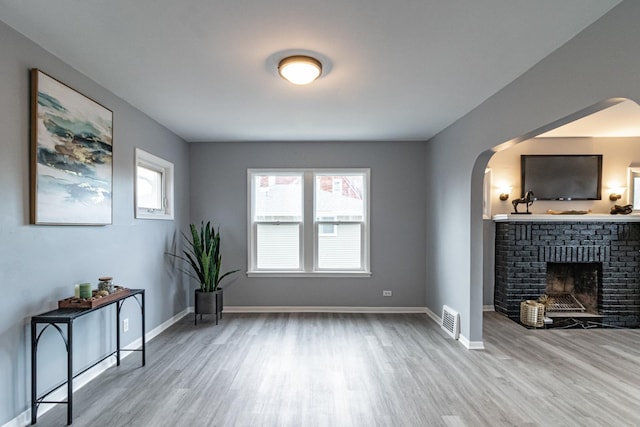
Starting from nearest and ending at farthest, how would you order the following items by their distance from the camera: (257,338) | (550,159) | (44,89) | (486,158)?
(44,89) → (486,158) → (257,338) → (550,159)

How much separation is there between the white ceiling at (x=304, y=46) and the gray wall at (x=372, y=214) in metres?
1.45

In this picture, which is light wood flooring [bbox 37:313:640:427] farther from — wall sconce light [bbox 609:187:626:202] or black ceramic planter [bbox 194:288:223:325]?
wall sconce light [bbox 609:187:626:202]

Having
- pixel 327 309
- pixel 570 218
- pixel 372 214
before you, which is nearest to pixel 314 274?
pixel 327 309

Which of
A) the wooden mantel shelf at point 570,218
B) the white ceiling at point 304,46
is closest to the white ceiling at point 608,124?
→ the wooden mantel shelf at point 570,218

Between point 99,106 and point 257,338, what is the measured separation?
286 cm

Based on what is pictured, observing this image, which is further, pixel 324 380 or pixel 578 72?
pixel 324 380

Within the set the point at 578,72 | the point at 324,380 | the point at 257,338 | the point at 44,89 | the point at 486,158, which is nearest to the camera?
the point at 578,72

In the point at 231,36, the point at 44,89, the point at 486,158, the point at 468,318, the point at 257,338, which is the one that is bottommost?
the point at 257,338

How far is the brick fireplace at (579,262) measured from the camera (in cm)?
484

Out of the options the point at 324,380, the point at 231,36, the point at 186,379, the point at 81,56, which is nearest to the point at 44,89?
the point at 81,56

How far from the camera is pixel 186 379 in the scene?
2.98 metres

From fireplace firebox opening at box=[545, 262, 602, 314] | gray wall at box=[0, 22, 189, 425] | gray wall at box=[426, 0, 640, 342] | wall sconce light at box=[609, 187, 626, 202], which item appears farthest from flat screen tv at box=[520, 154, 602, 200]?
gray wall at box=[0, 22, 189, 425]

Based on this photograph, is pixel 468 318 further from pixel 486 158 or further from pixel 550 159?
pixel 550 159

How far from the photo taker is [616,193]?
5.11 m
